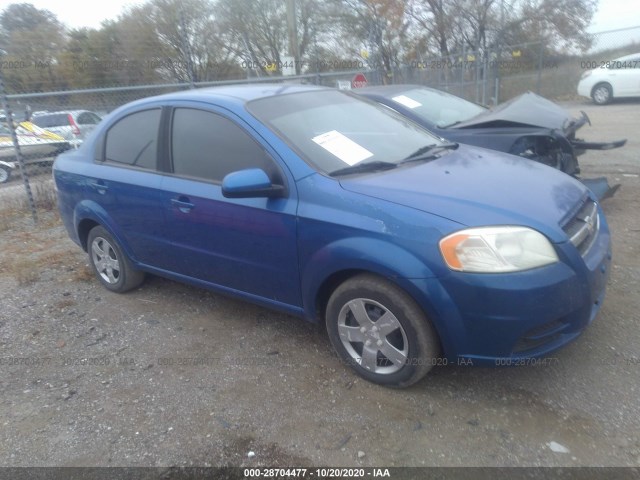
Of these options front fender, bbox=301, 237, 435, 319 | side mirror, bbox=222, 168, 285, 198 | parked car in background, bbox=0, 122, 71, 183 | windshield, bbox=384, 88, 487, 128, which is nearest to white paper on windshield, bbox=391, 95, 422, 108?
windshield, bbox=384, 88, 487, 128

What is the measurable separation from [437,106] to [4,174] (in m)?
10.7

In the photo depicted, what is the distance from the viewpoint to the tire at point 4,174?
1264cm

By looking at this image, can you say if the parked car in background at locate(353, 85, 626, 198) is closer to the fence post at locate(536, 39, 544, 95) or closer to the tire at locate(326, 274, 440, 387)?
the tire at locate(326, 274, 440, 387)

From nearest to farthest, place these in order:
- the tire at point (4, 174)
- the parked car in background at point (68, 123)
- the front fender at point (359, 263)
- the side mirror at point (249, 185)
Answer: the front fender at point (359, 263)
the side mirror at point (249, 185)
the parked car in background at point (68, 123)
the tire at point (4, 174)

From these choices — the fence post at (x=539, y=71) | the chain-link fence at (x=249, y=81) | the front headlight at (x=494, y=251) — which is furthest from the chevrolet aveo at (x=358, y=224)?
the fence post at (x=539, y=71)

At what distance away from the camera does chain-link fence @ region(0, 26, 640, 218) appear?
7887 mm

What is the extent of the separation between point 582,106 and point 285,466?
58.1 ft

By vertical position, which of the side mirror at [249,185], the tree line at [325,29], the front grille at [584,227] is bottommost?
the front grille at [584,227]

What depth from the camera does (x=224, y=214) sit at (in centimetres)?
354

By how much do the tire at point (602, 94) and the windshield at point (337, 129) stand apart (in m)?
15.2

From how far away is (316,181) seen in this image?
3.18 m

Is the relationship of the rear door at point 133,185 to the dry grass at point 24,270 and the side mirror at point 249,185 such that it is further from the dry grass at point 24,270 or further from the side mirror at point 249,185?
the dry grass at point 24,270

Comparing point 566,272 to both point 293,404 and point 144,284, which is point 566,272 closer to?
point 293,404

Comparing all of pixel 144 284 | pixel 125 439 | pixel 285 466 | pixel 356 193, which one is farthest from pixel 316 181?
pixel 144 284
